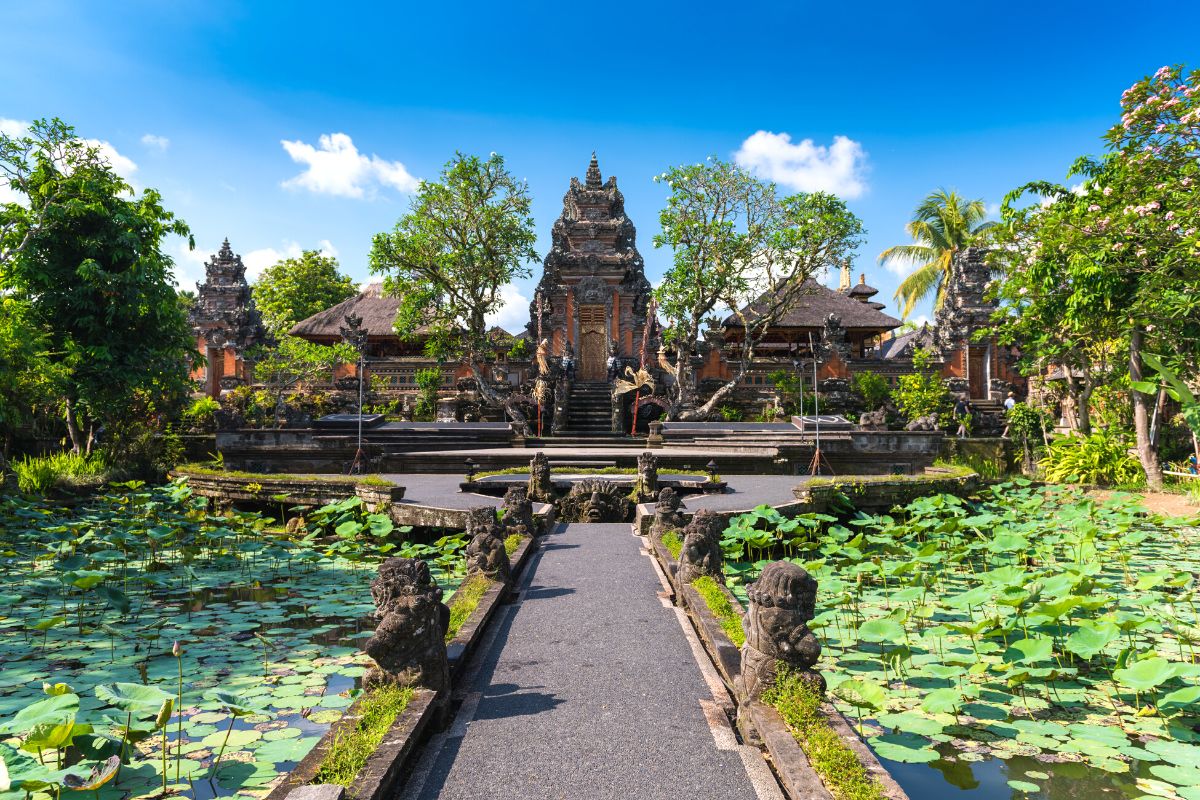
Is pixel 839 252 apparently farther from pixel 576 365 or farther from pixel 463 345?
pixel 463 345

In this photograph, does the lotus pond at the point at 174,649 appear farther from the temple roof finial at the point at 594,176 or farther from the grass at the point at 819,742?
the temple roof finial at the point at 594,176

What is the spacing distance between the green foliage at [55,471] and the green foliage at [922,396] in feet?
68.8

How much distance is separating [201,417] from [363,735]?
758 inches

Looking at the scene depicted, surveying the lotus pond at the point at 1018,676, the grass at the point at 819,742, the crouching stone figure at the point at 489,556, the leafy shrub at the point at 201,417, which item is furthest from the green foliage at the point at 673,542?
the leafy shrub at the point at 201,417

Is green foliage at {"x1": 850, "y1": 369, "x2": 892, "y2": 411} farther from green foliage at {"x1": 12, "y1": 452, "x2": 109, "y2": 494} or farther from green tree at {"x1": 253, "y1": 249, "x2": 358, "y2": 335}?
green tree at {"x1": 253, "y1": 249, "x2": 358, "y2": 335}

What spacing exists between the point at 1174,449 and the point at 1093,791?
664 inches

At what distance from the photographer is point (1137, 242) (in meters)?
11.7

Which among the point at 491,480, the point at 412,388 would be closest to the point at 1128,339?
the point at 491,480

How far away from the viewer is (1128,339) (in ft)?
44.9

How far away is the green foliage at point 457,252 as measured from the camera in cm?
2114

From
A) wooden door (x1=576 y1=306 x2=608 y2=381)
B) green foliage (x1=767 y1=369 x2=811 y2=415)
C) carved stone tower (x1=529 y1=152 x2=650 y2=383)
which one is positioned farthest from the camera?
wooden door (x1=576 y1=306 x2=608 y2=381)

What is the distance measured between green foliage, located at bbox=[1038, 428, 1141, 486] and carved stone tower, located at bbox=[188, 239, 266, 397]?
82.4 feet

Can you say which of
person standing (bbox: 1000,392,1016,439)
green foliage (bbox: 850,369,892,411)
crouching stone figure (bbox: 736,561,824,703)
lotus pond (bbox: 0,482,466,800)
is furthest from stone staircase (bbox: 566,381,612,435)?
crouching stone figure (bbox: 736,561,824,703)

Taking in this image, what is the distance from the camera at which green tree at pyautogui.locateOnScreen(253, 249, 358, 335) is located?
34938 mm
